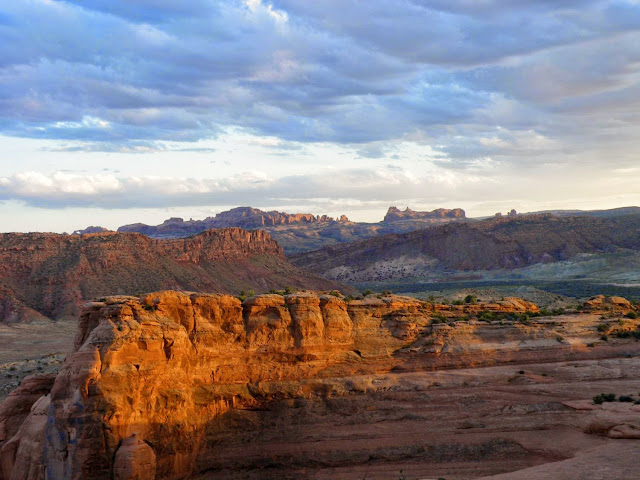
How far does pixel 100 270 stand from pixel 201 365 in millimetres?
67780

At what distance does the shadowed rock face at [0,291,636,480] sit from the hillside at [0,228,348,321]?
5931 cm

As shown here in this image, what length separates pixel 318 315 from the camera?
24.5 meters

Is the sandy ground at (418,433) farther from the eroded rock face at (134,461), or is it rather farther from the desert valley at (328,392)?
the eroded rock face at (134,461)

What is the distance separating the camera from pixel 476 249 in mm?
152375

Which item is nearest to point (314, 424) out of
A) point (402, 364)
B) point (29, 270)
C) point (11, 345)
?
point (402, 364)

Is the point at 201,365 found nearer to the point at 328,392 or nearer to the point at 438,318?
the point at 328,392

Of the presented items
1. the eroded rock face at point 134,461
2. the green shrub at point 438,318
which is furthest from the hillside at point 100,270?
the eroded rock face at point 134,461

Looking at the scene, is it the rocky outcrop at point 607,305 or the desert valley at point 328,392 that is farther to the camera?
the rocky outcrop at point 607,305

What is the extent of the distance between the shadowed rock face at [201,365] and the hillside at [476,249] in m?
116

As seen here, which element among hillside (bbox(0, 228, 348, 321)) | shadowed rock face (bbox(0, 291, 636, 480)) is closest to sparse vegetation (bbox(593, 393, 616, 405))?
shadowed rock face (bbox(0, 291, 636, 480))

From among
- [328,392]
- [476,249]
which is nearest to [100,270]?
[328,392]

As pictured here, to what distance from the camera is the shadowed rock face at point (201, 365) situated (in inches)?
765

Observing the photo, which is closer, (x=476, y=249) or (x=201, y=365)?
(x=201, y=365)

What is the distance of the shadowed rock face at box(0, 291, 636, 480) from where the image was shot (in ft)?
63.8
